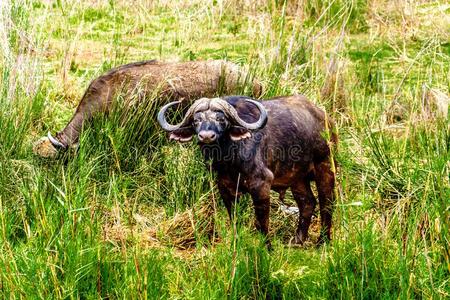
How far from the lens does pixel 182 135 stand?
6.50 metres

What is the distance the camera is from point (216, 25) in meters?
11.9

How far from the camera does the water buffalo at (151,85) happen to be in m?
8.17

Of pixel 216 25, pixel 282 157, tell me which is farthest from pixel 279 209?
pixel 216 25

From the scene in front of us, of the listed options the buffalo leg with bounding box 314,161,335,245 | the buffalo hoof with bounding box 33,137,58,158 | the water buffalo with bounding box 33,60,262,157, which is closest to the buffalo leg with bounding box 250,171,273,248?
the buffalo leg with bounding box 314,161,335,245

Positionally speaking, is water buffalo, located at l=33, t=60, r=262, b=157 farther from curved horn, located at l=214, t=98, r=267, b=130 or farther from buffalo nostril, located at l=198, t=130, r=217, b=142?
buffalo nostril, located at l=198, t=130, r=217, b=142

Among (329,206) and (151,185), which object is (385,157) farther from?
(151,185)

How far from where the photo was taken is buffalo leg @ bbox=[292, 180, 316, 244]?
6914mm

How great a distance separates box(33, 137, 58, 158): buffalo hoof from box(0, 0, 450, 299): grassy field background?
0.08 meters

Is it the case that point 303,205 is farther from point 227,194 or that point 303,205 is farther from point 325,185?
point 227,194

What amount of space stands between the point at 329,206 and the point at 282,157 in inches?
19.3

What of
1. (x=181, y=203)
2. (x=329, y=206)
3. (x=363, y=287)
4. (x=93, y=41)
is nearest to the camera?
(x=363, y=287)

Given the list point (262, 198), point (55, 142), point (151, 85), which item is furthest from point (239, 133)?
point (151, 85)

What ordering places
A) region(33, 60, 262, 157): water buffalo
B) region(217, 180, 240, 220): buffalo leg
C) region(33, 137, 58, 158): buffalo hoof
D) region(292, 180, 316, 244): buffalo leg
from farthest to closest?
region(33, 60, 262, 157): water buffalo, region(33, 137, 58, 158): buffalo hoof, region(292, 180, 316, 244): buffalo leg, region(217, 180, 240, 220): buffalo leg

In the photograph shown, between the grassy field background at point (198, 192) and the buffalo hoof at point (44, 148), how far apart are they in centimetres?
8
